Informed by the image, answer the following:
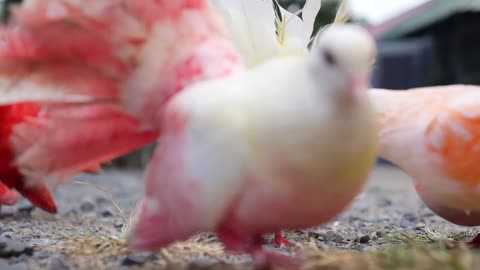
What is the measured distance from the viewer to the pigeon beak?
1482 millimetres

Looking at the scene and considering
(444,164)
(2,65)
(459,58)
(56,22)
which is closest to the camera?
(56,22)

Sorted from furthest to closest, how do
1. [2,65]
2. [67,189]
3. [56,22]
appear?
[67,189]
[2,65]
[56,22]

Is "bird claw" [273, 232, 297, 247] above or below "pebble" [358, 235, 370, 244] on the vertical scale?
above

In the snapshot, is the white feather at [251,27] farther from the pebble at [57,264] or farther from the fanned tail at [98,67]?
the pebble at [57,264]

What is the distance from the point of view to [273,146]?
153 cm

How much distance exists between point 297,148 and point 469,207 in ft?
3.40

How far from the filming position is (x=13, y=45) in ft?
6.29

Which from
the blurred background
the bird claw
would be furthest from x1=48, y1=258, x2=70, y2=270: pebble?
the blurred background

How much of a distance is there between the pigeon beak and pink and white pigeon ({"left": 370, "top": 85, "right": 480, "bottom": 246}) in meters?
0.66

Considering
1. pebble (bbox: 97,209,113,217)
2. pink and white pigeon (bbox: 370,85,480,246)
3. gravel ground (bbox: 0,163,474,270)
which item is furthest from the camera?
pebble (bbox: 97,209,113,217)

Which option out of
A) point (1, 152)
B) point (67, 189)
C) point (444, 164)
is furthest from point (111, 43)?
point (67, 189)

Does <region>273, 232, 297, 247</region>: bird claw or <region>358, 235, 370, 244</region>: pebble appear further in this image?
<region>358, 235, 370, 244</region>: pebble

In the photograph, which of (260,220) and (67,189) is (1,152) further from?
(67,189)

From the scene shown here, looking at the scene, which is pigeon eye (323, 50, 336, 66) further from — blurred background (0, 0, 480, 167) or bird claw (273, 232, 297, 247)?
blurred background (0, 0, 480, 167)
